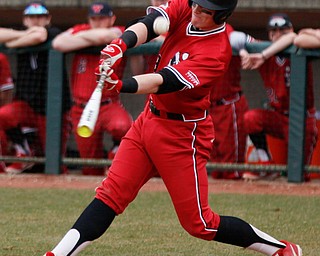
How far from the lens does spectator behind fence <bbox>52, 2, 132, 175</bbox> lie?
8227 mm

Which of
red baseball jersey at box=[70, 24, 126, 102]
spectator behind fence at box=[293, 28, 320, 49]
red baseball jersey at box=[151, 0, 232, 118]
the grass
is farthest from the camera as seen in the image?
red baseball jersey at box=[70, 24, 126, 102]

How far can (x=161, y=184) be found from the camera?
8219 millimetres

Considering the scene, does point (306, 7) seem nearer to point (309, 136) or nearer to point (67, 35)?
point (309, 136)

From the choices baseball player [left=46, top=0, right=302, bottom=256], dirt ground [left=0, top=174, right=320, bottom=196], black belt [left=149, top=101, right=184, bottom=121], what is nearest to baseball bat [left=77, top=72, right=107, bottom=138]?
baseball player [left=46, top=0, right=302, bottom=256]

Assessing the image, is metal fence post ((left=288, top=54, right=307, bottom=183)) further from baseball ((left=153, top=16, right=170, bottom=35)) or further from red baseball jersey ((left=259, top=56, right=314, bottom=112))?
baseball ((left=153, top=16, right=170, bottom=35))

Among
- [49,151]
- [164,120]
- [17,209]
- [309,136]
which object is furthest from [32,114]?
[164,120]

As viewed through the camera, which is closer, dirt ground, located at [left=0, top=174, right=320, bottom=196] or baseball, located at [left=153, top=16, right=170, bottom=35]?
baseball, located at [left=153, top=16, right=170, bottom=35]

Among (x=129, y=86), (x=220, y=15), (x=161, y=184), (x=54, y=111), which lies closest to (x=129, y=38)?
(x=129, y=86)

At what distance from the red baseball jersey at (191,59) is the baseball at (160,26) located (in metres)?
0.09

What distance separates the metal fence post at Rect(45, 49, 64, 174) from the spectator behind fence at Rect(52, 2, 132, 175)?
0.15 m

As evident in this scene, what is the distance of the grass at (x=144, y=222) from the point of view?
5410 millimetres

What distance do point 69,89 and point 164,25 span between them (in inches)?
178

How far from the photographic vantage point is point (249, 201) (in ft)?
23.7

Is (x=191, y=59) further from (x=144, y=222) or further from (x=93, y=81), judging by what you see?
(x=93, y=81)
